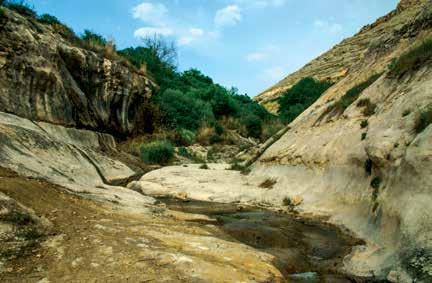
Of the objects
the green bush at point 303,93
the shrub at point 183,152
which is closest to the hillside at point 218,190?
the shrub at point 183,152

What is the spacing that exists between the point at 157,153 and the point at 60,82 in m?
5.04

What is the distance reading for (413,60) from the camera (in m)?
7.51

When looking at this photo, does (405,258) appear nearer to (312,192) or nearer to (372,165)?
(372,165)

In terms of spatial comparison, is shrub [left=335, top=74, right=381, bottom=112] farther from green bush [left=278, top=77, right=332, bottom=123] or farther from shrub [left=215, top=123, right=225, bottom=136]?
green bush [left=278, top=77, right=332, bottom=123]

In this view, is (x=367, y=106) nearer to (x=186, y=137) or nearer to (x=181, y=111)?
(x=186, y=137)

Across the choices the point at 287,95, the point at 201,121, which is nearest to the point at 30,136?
the point at 201,121

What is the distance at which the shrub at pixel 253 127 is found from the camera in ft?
85.3

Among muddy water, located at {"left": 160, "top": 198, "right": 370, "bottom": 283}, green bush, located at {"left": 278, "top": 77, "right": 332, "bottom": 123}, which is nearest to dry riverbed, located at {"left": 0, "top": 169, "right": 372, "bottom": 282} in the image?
muddy water, located at {"left": 160, "top": 198, "right": 370, "bottom": 283}

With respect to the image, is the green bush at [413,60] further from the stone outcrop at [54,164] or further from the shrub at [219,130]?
the shrub at [219,130]

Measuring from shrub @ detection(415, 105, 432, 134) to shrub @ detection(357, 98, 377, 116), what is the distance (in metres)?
3.00

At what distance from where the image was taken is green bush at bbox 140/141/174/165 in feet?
56.0

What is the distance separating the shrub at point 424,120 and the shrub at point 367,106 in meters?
3.00

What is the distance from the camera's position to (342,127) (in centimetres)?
881

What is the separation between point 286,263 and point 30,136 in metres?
6.26
